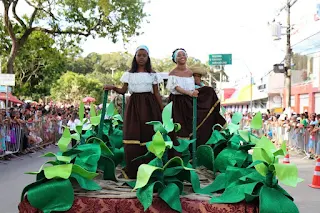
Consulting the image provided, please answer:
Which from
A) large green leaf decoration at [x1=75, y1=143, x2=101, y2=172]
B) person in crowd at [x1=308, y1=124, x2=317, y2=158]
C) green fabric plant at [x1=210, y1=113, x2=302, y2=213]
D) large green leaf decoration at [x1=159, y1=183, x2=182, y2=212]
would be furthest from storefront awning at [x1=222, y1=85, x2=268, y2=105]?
large green leaf decoration at [x1=159, y1=183, x2=182, y2=212]

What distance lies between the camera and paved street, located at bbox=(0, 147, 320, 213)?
21.3 feet

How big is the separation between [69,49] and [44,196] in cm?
1795

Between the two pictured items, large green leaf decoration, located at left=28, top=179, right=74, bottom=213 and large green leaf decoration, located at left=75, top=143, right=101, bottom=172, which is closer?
large green leaf decoration, located at left=28, top=179, right=74, bottom=213

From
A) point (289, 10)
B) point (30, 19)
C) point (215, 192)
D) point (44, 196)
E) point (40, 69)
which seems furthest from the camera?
point (40, 69)

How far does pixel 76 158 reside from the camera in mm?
3760

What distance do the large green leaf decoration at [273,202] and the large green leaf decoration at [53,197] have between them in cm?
152

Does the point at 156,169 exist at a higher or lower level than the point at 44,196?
higher

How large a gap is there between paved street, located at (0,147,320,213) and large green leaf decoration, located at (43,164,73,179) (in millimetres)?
3103

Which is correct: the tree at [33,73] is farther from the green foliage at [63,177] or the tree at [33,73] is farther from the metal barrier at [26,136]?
the green foliage at [63,177]

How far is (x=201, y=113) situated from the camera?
5.55 meters

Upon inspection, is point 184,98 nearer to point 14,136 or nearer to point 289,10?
point 14,136

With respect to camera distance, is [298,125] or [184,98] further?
[298,125]

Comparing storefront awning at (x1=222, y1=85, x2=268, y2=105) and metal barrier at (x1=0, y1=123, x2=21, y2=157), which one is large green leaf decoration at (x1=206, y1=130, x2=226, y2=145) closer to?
metal barrier at (x1=0, y1=123, x2=21, y2=157)

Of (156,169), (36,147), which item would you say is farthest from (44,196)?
(36,147)
